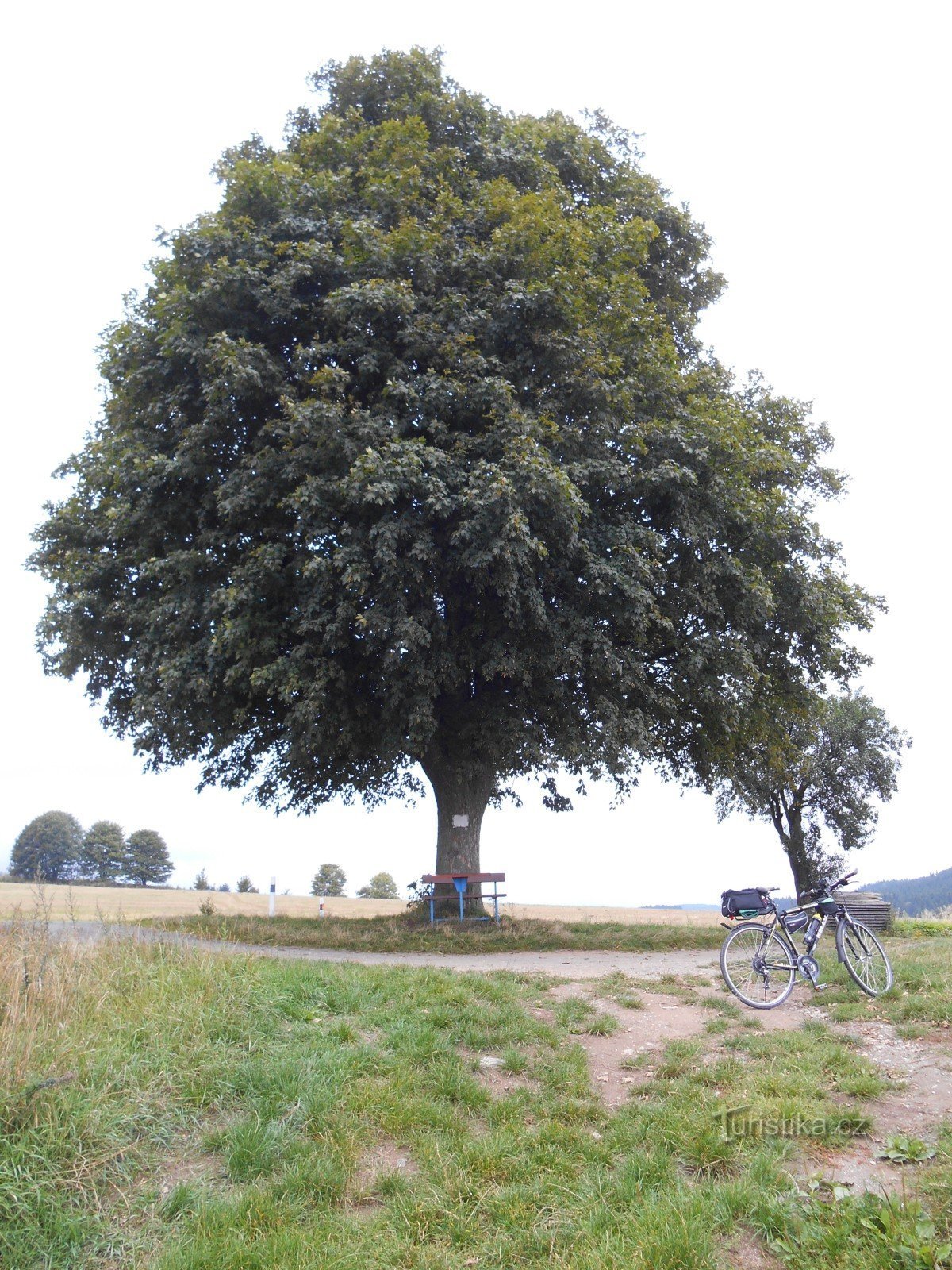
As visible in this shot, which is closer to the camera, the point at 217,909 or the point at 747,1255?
the point at 747,1255

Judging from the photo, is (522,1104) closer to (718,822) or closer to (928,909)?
(928,909)

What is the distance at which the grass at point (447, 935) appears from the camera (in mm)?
13000

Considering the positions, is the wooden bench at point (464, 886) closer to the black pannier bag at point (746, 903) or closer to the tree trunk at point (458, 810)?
the tree trunk at point (458, 810)

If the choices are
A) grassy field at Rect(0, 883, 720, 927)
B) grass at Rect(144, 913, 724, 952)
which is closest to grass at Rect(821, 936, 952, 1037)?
grass at Rect(144, 913, 724, 952)

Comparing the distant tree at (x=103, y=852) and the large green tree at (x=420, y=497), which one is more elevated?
the large green tree at (x=420, y=497)

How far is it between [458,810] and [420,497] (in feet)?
22.5

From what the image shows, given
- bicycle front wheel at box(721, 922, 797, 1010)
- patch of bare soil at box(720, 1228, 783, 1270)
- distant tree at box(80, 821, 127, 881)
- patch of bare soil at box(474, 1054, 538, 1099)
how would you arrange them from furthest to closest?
distant tree at box(80, 821, 127, 881) < bicycle front wheel at box(721, 922, 797, 1010) < patch of bare soil at box(474, 1054, 538, 1099) < patch of bare soil at box(720, 1228, 783, 1270)

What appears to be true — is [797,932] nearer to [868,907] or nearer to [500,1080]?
[500,1080]

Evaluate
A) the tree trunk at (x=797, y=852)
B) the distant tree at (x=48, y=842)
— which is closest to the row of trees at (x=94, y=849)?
the distant tree at (x=48, y=842)

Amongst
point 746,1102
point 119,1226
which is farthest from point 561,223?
point 119,1226

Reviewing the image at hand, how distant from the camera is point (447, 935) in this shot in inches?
549

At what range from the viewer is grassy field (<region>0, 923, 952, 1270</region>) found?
3896mm

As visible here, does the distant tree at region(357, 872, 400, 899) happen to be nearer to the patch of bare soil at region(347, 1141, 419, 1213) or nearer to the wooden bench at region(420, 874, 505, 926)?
the wooden bench at region(420, 874, 505, 926)

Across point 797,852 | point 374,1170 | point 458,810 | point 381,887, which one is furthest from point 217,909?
point 381,887
